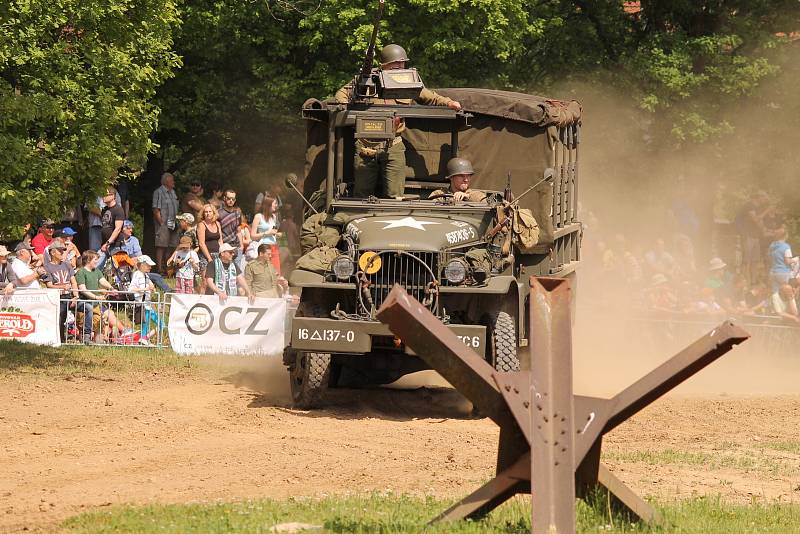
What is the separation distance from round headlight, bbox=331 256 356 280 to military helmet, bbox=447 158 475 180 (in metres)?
2.13

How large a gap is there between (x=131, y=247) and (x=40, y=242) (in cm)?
133

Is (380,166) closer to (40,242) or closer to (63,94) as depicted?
(63,94)

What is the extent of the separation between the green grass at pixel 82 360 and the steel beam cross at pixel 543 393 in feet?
34.2

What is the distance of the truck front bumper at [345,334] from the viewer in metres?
13.0

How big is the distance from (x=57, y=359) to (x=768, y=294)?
11.5 meters

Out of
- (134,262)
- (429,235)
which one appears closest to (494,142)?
(429,235)

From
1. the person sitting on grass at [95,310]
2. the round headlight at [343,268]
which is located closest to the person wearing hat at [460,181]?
the round headlight at [343,268]

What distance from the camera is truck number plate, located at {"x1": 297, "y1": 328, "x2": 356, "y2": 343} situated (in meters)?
13.0

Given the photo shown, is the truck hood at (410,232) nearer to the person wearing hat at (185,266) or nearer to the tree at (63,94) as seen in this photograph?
the tree at (63,94)

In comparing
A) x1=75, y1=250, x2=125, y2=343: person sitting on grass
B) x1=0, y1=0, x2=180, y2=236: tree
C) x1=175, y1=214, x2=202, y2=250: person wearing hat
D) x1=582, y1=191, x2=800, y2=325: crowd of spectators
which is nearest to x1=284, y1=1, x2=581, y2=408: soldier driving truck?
x1=0, y1=0, x2=180, y2=236: tree

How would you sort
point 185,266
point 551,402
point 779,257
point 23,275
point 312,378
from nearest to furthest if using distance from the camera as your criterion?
1. point 551,402
2. point 312,378
3. point 23,275
4. point 185,266
5. point 779,257

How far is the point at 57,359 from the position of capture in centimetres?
1767

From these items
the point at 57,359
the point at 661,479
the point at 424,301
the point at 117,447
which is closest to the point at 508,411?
the point at 661,479

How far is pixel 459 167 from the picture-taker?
48.7 ft
